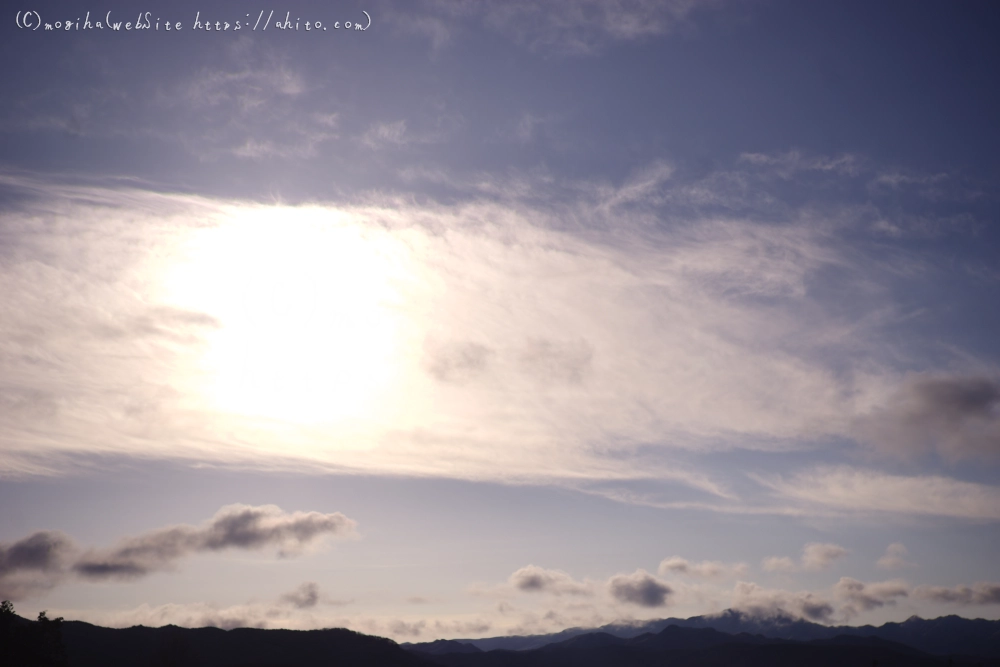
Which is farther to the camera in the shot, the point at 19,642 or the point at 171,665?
the point at 171,665

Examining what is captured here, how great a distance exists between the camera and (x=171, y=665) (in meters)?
192

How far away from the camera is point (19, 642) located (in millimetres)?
106750

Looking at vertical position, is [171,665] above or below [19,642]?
below

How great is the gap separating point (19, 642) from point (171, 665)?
98.7 meters
